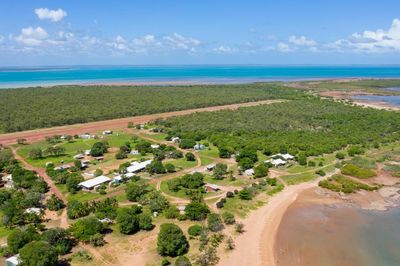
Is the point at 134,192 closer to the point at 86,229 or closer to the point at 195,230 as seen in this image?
the point at 86,229

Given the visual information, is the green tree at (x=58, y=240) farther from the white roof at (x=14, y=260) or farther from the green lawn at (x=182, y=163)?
the green lawn at (x=182, y=163)

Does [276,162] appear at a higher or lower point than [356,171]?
higher

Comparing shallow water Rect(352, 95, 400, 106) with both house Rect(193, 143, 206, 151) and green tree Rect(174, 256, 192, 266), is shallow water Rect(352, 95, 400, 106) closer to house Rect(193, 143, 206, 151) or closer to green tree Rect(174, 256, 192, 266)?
house Rect(193, 143, 206, 151)

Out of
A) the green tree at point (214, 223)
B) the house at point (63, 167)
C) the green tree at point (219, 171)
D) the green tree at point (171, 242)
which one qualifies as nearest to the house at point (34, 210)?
the house at point (63, 167)

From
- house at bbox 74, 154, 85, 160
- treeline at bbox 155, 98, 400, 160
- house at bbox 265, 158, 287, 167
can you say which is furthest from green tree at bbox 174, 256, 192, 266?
house at bbox 74, 154, 85, 160

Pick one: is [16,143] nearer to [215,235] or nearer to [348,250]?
[215,235]

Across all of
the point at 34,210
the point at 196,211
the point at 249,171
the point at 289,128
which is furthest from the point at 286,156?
the point at 34,210
